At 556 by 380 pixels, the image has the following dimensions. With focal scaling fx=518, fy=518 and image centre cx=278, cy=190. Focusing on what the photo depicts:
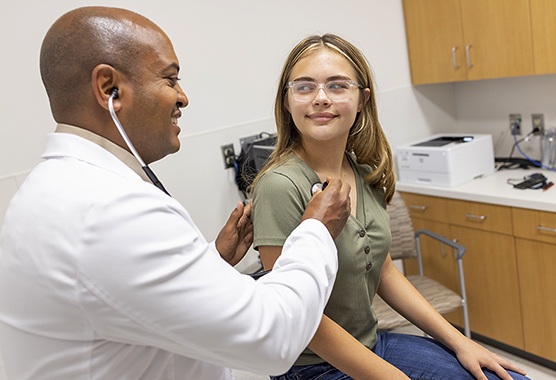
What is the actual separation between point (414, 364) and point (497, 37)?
209cm

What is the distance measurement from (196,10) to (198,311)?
199 cm

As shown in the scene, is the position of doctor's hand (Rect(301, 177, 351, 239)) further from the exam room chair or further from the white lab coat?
the exam room chair

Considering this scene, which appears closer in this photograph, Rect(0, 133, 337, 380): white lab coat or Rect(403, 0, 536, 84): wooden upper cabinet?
Rect(0, 133, 337, 380): white lab coat

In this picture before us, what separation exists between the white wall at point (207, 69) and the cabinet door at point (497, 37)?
52 cm

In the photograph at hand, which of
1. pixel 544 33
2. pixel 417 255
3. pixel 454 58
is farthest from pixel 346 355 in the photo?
pixel 454 58

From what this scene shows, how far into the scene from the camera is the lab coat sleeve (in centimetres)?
74

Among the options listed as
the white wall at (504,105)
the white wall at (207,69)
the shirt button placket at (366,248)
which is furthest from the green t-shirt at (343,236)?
the white wall at (504,105)

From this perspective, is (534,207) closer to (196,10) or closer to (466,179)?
(466,179)

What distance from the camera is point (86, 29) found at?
870 millimetres

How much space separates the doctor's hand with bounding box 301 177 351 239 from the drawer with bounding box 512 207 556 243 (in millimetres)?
1663

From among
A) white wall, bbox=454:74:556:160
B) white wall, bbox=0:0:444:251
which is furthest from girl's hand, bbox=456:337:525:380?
white wall, bbox=454:74:556:160

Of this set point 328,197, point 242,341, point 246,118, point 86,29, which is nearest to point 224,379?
point 242,341

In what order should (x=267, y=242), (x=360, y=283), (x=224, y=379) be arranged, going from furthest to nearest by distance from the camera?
1. (x=360, y=283)
2. (x=267, y=242)
3. (x=224, y=379)

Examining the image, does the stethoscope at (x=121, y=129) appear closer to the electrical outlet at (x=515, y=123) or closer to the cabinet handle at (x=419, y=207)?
the cabinet handle at (x=419, y=207)
